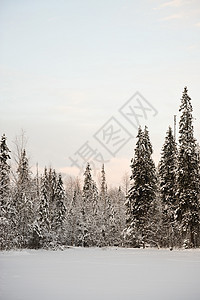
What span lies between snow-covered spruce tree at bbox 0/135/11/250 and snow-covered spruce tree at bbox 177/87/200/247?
45.3 feet

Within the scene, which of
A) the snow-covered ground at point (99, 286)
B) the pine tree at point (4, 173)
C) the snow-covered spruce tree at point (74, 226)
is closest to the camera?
the snow-covered ground at point (99, 286)

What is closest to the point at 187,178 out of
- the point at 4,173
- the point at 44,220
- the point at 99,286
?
the point at 44,220

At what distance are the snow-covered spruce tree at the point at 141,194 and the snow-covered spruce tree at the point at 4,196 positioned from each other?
474 inches

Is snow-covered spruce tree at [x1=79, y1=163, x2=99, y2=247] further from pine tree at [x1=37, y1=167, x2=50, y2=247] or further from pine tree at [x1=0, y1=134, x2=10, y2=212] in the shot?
pine tree at [x1=0, y1=134, x2=10, y2=212]

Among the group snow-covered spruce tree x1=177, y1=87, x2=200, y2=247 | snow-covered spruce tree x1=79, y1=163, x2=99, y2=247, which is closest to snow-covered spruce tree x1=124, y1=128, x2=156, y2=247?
snow-covered spruce tree x1=177, y1=87, x2=200, y2=247

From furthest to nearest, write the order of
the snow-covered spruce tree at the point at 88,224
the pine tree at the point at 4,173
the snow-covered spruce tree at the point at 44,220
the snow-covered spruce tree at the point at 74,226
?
the snow-covered spruce tree at the point at 74,226 → the snow-covered spruce tree at the point at 88,224 → the snow-covered spruce tree at the point at 44,220 → the pine tree at the point at 4,173

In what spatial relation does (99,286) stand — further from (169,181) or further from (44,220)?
(169,181)

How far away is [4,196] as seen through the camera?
29.0 metres

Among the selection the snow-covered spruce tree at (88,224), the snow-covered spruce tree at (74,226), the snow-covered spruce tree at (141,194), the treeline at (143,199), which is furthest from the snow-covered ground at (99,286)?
the snow-covered spruce tree at (74,226)

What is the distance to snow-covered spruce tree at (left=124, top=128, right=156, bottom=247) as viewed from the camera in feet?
115

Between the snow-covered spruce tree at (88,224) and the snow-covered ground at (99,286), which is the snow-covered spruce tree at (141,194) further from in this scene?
the snow-covered ground at (99,286)

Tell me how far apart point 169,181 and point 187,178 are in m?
5.84

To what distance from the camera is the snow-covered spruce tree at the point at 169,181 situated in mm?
35656

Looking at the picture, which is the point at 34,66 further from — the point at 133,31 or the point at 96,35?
the point at 133,31
